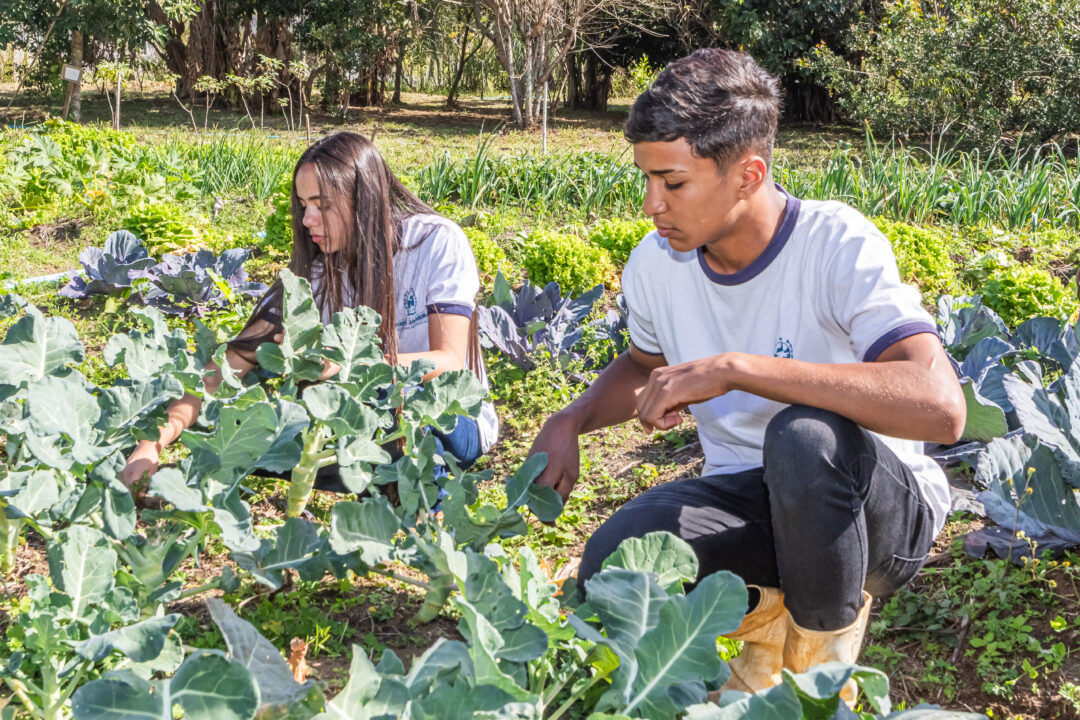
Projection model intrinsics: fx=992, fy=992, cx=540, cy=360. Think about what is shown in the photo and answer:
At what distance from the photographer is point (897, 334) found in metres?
1.83

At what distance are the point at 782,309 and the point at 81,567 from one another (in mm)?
1428

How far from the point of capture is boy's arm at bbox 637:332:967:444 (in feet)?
5.78

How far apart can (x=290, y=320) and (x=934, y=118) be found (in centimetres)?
1033

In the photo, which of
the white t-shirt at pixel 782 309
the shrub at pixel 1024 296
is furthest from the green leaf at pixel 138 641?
the shrub at pixel 1024 296

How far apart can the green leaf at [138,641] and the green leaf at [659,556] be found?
699mm

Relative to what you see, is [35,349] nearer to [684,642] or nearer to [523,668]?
[523,668]

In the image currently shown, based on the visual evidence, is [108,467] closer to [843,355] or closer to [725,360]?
[725,360]

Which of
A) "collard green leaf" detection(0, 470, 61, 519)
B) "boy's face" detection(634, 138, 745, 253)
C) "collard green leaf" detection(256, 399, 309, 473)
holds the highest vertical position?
"boy's face" detection(634, 138, 745, 253)

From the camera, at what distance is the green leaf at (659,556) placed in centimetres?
164

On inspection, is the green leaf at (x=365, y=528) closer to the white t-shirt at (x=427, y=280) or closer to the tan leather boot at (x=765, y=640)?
the tan leather boot at (x=765, y=640)

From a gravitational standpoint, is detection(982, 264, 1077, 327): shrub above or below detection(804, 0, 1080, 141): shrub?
below

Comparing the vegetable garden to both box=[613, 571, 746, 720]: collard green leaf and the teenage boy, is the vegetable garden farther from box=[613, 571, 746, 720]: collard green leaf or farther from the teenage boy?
the teenage boy

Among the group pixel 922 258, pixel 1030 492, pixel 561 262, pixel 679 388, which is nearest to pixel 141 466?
pixel 679 388

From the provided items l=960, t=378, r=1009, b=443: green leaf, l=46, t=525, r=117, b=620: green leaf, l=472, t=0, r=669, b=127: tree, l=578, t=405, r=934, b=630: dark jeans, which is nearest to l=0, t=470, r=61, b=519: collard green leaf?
l=46, t=525, r=117, b=620: green leaf
